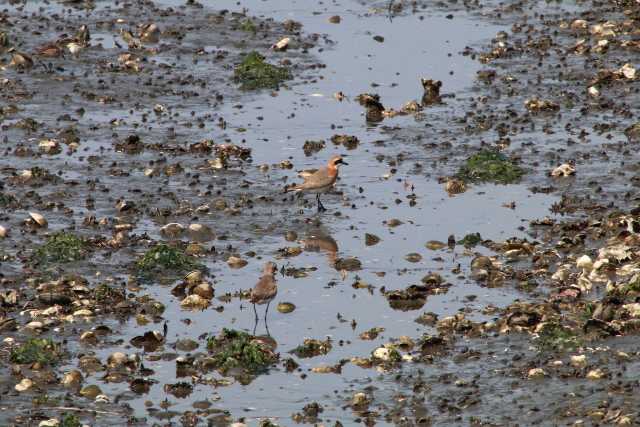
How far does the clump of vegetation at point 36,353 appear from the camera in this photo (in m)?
19.8

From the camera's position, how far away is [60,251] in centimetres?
2389

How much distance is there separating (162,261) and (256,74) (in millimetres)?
12355

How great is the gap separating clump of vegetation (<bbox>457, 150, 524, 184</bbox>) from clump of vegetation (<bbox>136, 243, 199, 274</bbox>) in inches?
291

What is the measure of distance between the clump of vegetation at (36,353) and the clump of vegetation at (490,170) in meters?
11.3

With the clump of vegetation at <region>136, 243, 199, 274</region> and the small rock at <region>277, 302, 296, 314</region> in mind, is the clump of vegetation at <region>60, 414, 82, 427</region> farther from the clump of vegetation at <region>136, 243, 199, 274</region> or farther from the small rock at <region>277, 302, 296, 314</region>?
the clump of vegetation at <region>136, 243, 199, 274</region>

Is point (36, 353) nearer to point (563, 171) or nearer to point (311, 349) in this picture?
point (311, 349)

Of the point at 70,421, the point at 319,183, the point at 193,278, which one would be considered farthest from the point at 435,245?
the point at 70,421

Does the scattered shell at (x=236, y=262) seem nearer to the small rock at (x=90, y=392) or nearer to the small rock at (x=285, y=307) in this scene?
the small rock at (x=285, y=307)

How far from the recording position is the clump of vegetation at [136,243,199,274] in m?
23.5

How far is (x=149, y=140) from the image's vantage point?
1206 inches

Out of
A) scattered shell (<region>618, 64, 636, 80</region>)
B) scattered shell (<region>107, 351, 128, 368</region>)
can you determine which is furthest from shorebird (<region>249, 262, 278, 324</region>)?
scattered shell (<region>618, 64, 636, 80</region>)

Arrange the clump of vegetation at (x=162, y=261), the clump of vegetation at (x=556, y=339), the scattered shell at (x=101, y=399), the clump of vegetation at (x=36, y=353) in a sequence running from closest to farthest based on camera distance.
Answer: the scattered shell at (x=101, y=399)
the clump of vegetation at (x=556, y=339)
the clump of vegetation at (x=36, y=353)
the clump of vegetation at (x=162, y=261)

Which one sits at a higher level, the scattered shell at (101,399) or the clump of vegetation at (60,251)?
the scattered shell at (101,399)

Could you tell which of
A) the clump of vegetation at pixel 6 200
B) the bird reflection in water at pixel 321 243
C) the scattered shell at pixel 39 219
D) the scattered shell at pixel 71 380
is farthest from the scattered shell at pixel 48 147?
the scattered shell at pixel 71 380
